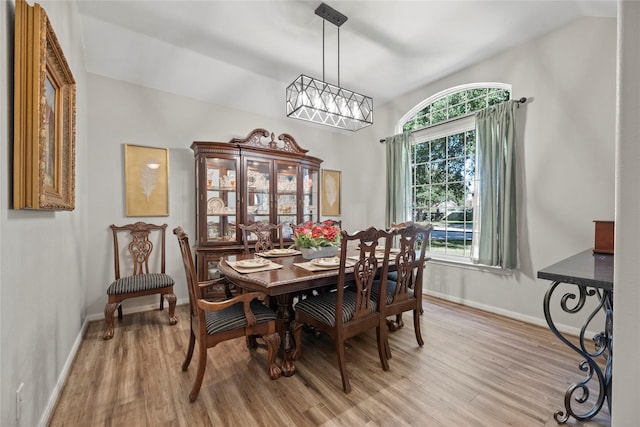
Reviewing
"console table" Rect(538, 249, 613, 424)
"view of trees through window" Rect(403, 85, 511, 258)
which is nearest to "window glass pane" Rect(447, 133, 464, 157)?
"view of trees through window" Rect(403, 85, 511, 258)

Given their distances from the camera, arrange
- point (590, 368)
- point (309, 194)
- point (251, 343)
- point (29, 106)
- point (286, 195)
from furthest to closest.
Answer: point (309, 194), point (286, 195), point (251, 343), point (590, 368), point (29, 106)

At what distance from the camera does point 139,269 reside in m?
3.15

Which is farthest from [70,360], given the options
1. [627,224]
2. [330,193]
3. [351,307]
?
[330,193]

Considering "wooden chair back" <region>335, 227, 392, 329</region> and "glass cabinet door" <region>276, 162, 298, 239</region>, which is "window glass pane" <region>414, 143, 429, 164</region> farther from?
"wooden chair back" <region>335, 227, 392, 329</region>

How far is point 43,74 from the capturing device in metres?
1.17

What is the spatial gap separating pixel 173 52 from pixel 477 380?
4166 millimetres

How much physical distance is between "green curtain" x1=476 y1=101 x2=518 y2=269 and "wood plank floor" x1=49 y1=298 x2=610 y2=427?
846 millimetres

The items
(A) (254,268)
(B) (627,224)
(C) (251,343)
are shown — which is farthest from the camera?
(C) (251,343)

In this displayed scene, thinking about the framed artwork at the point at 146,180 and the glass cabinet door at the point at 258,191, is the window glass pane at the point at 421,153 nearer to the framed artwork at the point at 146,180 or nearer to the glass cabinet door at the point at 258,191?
the glass cabinet door at the point at 258,191

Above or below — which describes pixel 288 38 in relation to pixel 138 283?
above

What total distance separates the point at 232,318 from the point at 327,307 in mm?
648

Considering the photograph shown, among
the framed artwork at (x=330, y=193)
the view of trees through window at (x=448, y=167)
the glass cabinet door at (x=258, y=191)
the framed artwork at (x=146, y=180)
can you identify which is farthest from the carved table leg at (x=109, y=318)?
the view of trees through window at (x=448, y=167)

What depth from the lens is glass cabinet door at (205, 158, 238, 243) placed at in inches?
133

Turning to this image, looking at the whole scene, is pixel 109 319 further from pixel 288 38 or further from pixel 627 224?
pixel 627 224
